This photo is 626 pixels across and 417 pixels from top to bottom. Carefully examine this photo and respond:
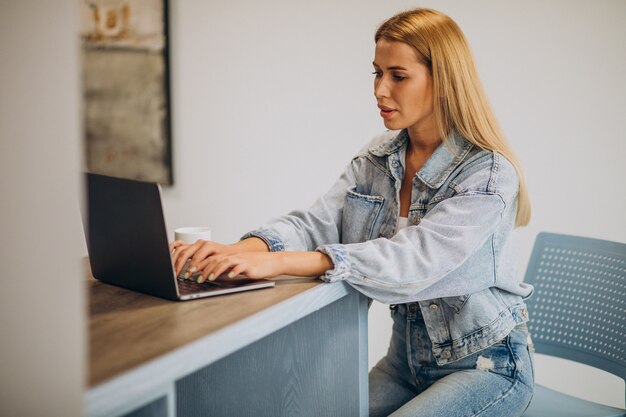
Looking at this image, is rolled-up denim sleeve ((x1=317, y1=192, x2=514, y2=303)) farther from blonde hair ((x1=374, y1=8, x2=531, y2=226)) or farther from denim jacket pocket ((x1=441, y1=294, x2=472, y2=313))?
blonde hair ((x1=374, y1=8, x2=531, y2=226))

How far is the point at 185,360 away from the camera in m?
0.84

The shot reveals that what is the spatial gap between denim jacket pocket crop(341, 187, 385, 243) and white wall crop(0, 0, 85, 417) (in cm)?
92

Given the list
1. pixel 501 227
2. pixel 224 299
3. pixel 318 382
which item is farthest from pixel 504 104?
pixel 224 299

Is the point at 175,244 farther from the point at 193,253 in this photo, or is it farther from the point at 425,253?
the point at 425,253

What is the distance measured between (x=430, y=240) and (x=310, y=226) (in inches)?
13.8

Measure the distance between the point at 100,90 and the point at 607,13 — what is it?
7.53ft

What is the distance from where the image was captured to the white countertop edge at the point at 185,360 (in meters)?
0.72

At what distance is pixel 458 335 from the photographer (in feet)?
4.48

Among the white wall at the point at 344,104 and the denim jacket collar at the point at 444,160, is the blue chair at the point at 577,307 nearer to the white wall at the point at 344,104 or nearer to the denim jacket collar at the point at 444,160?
the denim jacket collar at the point at 444,160

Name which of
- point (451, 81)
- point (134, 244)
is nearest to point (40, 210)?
point (134, 244)

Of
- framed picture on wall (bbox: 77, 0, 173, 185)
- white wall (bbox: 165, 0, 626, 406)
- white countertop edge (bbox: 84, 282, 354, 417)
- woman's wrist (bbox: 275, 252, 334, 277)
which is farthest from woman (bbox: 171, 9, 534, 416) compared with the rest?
framed picture on wall (bbox: 77, 0, 173, 185)

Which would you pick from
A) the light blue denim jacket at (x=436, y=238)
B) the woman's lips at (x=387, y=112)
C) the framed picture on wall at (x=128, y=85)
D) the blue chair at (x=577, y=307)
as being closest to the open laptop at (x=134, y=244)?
the light blue denim jacket at (x=436, y=238)

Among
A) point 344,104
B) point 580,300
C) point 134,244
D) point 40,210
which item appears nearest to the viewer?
point 40,210

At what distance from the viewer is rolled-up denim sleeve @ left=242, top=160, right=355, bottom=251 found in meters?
1.43
